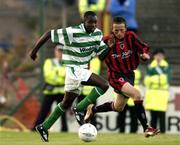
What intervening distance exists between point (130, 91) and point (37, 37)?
460 inches

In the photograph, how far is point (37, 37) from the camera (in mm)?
27422

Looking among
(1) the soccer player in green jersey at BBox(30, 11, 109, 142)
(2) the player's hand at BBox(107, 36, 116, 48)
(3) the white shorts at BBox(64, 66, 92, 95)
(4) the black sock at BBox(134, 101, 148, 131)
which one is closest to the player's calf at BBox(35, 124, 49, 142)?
(1) the soccer player in green jersey at BBox(30, 11, 109, 142)

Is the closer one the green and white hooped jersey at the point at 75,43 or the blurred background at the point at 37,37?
the green and white hooped jersey at the point at 75,43

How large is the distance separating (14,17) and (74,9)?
3.55 meters

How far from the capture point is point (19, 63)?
2753 cm

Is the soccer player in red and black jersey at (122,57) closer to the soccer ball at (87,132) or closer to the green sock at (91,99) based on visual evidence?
the green sock at (91,99)

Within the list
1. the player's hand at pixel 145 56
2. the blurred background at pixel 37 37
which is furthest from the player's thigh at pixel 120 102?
the blurred background at pixel 37 37

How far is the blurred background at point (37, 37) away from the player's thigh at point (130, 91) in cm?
602

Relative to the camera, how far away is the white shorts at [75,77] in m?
15.7

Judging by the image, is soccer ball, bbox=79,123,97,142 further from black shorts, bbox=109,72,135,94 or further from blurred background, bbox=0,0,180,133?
blurred background, bbox=0,0,180,133

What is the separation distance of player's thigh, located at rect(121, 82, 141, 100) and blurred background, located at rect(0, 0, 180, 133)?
19.8ft

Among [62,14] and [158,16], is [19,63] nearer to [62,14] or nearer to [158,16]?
[62,14]

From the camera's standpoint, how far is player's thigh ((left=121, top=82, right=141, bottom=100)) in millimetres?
15964

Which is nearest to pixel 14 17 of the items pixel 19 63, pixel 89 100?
pixel 19 63
